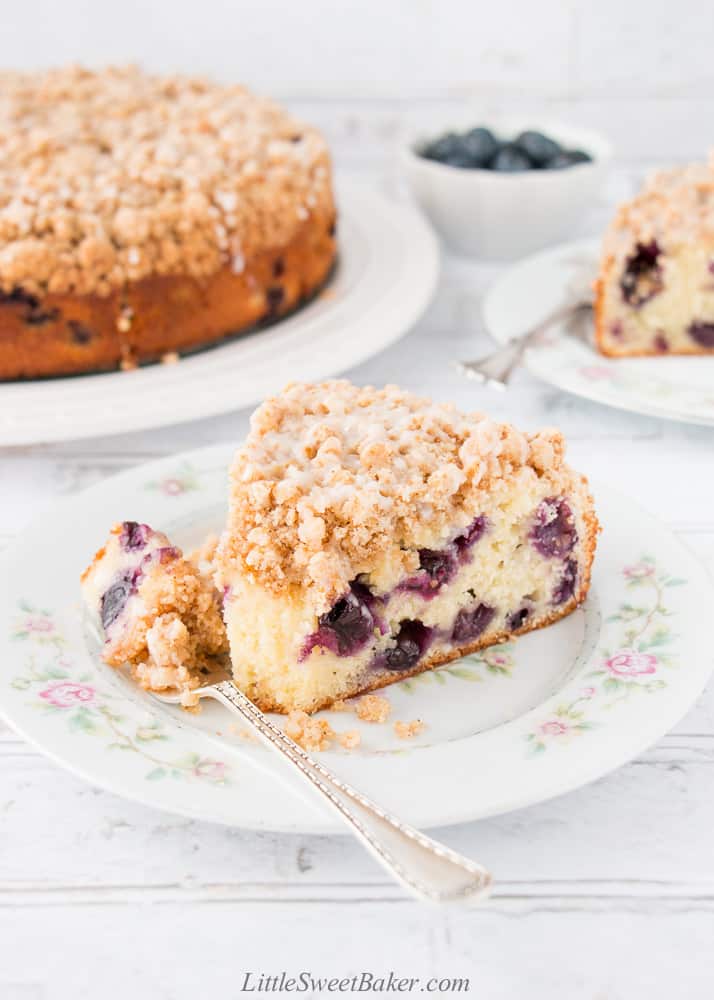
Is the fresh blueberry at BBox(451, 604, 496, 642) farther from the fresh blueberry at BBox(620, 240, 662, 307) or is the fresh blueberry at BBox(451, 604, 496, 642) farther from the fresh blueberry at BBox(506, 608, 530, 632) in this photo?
the fresh blueberry at BBox(620, 240, 662, 307)

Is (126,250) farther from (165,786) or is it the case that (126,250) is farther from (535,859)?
(535,859)

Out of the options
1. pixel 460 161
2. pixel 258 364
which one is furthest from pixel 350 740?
pixel 460 161

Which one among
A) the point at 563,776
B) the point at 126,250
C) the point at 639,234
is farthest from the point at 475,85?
the point at 563,776

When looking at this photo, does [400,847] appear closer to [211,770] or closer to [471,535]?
[211,770]

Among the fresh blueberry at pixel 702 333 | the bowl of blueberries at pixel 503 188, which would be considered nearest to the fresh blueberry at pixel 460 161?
the bowl of blueberries at pixel 503 188

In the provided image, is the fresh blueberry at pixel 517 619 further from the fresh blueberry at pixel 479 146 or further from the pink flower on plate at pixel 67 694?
the fresh blueberry at pixel 479 146
